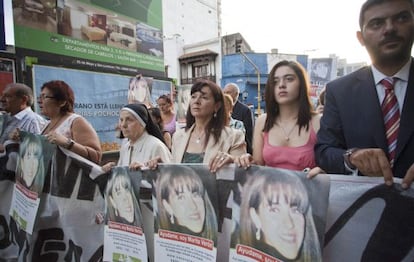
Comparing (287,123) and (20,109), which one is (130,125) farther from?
(20,109)

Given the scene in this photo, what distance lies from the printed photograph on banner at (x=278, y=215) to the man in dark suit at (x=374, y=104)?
18cm

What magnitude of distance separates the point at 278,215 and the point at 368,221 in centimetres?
37

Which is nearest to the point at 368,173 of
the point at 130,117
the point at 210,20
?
the point at 130,117

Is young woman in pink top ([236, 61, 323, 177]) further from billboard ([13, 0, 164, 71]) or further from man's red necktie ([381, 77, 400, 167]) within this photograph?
billboard ([13, 0, 164, 71])

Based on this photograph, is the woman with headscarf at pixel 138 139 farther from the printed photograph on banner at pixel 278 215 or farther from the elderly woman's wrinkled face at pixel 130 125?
the printed photograph on banner at pixel 278 215

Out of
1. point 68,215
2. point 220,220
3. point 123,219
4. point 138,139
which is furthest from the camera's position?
point 138,139

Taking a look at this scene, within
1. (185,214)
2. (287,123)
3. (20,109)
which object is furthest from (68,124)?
(287,123)

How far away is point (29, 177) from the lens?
2.44 meters

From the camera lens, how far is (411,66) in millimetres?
1352

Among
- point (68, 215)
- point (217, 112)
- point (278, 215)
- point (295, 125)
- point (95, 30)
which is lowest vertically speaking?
point (68, 215)

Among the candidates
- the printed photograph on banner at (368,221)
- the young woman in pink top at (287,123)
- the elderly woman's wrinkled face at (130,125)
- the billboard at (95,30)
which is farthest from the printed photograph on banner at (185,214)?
the billboard at (95,30)

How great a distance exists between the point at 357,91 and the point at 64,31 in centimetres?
475

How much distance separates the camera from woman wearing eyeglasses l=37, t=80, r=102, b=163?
243 centimetres

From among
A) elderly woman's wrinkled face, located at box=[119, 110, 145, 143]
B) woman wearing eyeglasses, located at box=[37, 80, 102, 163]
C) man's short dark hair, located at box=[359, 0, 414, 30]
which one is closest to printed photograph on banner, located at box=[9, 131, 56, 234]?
woman wearing eyeglasses, located at box=[37, 80, 102, 163]
